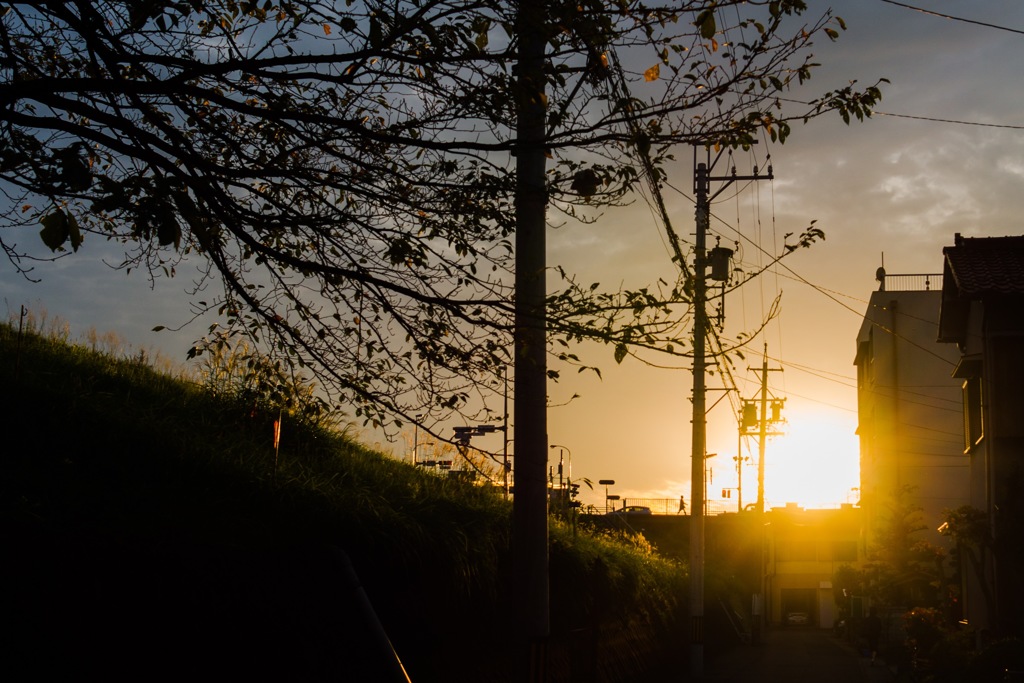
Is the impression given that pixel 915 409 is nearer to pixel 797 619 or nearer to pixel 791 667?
pixel 791 667

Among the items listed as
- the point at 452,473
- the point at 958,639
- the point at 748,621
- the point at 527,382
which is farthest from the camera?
the point at 748,621

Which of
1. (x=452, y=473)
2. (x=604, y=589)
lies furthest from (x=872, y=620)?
(x=452, y=473)

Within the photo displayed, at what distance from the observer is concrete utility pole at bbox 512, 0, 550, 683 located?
802 cm

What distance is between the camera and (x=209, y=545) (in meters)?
7.52

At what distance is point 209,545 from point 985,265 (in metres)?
19.9

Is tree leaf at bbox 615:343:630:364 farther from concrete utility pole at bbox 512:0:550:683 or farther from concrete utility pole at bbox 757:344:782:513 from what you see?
concrete utility pole at bbox 757:344:782:513

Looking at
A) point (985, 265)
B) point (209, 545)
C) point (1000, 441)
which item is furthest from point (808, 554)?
point (209, 545)

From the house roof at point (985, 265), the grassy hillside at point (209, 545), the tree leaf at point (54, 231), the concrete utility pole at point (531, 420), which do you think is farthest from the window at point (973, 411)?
the tree leaf at point (54, 231)

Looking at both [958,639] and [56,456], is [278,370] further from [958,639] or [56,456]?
[958,639]

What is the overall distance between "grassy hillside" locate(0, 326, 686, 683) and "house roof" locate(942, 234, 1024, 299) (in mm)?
→ 13761

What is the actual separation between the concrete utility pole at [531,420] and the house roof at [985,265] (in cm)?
1542

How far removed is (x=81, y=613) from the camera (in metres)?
6.57

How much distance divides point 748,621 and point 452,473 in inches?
1513

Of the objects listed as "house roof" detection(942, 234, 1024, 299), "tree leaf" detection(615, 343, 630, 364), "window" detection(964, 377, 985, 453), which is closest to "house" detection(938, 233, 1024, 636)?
"house roof" detection(942, 234, 1024, 299)
